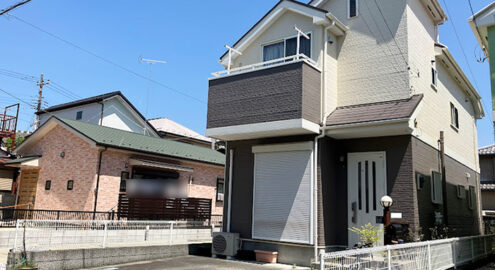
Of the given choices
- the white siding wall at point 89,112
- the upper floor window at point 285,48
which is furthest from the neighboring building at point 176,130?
the upper floor window at point 285,48

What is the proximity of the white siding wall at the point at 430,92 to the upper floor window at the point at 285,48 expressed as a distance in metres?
2.95

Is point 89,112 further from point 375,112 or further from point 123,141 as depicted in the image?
point 375,112

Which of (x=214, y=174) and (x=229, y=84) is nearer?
(x=229, y=84)

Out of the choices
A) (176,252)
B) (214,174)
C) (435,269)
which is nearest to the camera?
(435,269)

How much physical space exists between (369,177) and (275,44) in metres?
5.22

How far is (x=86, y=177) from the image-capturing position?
1467 cm

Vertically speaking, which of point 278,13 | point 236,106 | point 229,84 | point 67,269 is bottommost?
point 67,269

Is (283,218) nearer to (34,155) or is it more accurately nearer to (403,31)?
(403,31)

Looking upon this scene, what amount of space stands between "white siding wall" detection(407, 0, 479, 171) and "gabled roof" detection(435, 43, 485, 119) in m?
0.20

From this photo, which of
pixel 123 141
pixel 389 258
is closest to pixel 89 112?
pixel 123 141

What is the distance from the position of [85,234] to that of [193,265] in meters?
Result: 3.17

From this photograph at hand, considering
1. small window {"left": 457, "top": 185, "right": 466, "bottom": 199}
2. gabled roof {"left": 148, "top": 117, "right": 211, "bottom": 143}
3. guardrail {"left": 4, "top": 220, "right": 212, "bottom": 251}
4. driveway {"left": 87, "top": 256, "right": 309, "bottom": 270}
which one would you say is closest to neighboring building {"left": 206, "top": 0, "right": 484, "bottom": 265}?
small window {"left": 457, "top": 185, "right": 466, "bottom": 199}

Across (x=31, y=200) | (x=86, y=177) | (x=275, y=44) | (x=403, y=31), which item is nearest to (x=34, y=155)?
(x=31, y=200)

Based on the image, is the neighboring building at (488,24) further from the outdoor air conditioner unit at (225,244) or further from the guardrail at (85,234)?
the guardrail at (85,234)
